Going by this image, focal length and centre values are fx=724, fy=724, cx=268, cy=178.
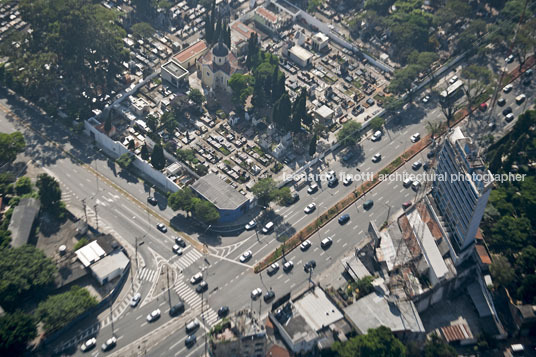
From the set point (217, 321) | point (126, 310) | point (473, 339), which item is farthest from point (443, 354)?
point (126, 310)

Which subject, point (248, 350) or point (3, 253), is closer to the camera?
point (248, 350)

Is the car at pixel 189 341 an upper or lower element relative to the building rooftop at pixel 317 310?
lower

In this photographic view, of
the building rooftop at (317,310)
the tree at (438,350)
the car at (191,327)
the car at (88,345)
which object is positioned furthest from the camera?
the car at (191,327)

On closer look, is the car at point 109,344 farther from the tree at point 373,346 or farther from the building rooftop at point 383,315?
the building rooftop at point 383,315

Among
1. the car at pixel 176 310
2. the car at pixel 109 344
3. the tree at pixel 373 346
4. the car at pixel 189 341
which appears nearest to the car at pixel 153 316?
the car at pixel 176 310

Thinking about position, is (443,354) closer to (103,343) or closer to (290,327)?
(290,327)

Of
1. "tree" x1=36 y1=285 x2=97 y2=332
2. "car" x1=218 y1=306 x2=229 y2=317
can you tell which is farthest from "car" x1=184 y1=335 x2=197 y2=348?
"tree" x1=36 y1=285 x2=97 y2=332

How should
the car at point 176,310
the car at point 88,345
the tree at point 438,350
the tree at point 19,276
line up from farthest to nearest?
the car at point 176,310 < the tree at point 438,350 < the tree at point 19,276 < the car at point 88,345
